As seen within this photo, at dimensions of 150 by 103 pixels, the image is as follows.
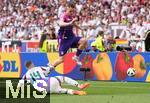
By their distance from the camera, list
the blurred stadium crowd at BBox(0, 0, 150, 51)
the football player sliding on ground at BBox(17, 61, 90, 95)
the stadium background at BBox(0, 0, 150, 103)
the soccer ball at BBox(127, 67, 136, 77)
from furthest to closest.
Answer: the blurred stadium crowd at BBox(0, 0, 150, 51)
the soccer ball at BBox(127, 67, 136, 77)
the stadium background at BBox(0, 0, 150, 103)
the football player sliding on ground at BBox(17, 61, 90, 95)

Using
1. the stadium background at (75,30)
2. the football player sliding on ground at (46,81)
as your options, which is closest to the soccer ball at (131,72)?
the stadium background at (75,30)

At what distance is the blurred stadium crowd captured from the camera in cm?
2997

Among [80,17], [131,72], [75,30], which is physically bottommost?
[131,72]

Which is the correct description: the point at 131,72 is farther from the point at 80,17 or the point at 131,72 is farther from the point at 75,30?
the point at 80,17

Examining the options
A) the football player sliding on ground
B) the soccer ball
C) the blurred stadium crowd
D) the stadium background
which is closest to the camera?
the football player sliding on ground

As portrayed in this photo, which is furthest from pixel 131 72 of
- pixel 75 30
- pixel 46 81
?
pixel 75 30

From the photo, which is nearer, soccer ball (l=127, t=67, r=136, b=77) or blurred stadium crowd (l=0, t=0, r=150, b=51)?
soccer ball (l=127, t=67, r=136, b=77)

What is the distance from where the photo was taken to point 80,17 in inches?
1293

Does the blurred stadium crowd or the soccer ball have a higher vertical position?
the blurred stadium crowd

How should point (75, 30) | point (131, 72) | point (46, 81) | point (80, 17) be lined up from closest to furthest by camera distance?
point (46, 81) < point (131, 72) < point (75, 30) < point (80, 17)

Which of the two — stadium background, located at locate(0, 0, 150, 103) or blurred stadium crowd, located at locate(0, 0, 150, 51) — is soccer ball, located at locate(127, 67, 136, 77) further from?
blurred stadium crowd, located at locate(0, 0, 150, 51)

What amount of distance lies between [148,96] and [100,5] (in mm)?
18642

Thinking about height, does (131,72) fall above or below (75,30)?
below

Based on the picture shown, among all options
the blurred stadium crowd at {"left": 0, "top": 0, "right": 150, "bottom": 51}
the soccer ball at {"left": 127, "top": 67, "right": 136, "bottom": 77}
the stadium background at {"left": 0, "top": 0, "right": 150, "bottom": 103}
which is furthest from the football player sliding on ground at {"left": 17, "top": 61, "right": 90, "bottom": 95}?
the blurred stadium crowd at {"left": 0, "top": 0, "right": 150, "bottom": 51}
